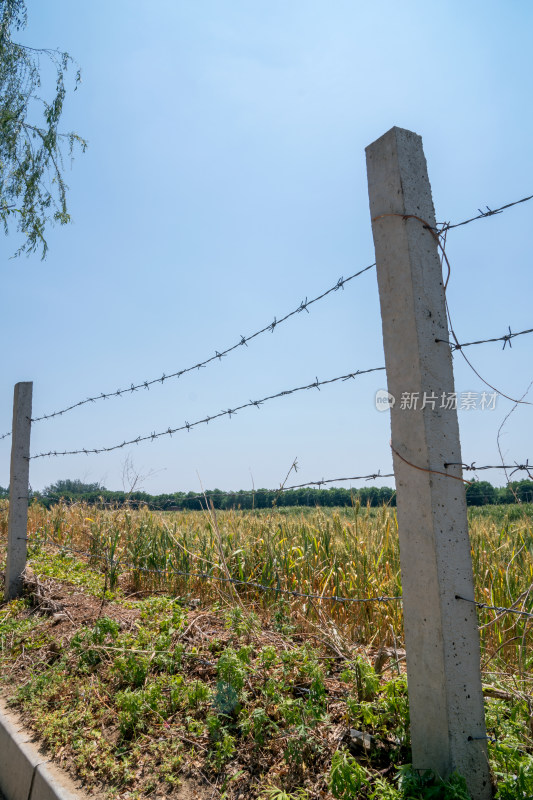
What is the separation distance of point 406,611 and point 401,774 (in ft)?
1.72

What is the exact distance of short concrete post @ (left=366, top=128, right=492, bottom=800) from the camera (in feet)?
5.99

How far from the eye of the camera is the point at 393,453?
2.05 m

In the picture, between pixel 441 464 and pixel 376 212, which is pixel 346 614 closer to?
pixel 441 464

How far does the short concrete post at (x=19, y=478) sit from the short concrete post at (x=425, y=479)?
469 cm

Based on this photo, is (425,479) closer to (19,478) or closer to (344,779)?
(344,779)

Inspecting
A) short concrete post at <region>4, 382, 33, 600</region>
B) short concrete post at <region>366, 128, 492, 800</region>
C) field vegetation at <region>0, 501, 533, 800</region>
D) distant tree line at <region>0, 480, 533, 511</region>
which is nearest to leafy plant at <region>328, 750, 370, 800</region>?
field vegetation at <region>0, 501, 533, 800</region>

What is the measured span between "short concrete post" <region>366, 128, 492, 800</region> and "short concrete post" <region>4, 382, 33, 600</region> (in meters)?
4.69

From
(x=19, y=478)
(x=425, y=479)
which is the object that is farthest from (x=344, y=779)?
(x=19, y=478)

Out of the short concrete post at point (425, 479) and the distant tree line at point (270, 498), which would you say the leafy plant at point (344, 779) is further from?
the distant tree line at point (270, 498)

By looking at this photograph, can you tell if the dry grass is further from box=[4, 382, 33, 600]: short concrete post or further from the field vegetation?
box=[4, 382, 33, 600]: short concrete post

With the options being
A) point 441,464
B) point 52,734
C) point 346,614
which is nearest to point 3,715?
point 52,734

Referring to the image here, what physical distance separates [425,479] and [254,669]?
A: 1.50 meters

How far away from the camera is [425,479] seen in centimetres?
191

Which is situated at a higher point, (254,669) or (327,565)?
(327,565)
